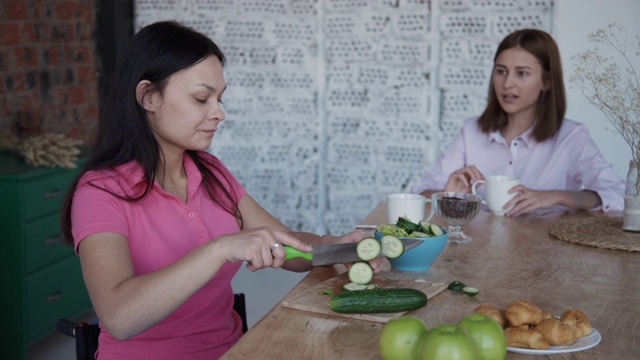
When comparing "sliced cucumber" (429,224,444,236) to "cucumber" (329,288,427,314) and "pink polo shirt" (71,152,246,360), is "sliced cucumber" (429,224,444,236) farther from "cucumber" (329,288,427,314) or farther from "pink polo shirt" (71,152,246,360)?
"pink polo shirt" (71,152,246,360)

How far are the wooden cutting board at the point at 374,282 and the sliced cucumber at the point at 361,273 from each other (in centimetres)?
3

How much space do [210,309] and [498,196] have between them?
3.39 feet

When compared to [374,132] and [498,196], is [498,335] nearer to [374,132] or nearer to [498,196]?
[498,196]

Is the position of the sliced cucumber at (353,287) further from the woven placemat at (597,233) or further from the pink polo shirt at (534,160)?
the pink polo shirt at (534,160)

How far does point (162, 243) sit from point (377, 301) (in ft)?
1.76

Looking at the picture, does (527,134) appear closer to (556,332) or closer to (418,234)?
(418,234)

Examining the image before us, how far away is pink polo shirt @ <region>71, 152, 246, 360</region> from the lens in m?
1.68

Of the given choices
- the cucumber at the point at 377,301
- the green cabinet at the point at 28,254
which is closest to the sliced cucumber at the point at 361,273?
the cucumber at the point at 377,301

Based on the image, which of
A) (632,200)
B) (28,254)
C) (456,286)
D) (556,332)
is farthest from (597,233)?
(28,254)

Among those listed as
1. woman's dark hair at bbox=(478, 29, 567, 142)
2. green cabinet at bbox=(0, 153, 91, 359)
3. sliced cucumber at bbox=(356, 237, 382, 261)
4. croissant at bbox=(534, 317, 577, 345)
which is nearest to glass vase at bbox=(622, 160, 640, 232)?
woman's dark hair at bbox=(478, 29, 567, 142)

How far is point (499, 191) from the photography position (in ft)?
8.17

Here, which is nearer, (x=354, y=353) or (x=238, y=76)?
(x=354, y=353)

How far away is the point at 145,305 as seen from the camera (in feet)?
4.84

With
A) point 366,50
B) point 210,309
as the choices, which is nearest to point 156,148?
point 210,309
